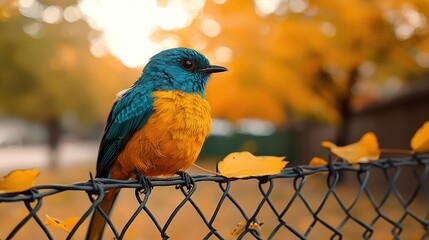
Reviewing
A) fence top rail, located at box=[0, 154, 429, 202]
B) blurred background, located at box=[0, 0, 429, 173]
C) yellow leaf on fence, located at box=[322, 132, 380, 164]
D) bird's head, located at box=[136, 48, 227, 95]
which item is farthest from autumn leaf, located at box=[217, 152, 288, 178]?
blurred background, located at box=[0, 0, 429, 173]

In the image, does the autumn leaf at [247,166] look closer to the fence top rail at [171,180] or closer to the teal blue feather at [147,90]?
the fence top rail at [171,180]

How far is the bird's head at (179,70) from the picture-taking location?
1387mm

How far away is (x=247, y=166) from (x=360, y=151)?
1.36 feet

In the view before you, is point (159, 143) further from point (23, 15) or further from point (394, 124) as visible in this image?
point (23, 15)

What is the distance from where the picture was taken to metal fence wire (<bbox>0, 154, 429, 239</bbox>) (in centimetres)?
86

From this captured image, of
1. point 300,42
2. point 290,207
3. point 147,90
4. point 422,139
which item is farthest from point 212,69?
point 300,42

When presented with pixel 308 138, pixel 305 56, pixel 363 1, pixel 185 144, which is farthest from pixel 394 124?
pixel 185 144

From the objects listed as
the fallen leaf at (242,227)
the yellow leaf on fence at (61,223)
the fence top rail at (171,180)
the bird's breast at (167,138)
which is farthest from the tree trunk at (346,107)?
the yellow leaf on fence at (61,223)

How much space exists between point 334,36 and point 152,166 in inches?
218

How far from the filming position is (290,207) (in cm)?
535

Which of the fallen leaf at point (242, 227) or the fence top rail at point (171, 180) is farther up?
the fence top rail at point (171, 180)

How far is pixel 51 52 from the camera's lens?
340 inches

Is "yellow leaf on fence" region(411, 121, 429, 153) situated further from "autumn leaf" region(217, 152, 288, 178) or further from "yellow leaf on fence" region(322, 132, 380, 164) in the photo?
"autumn leaf" region(217, 152, 288, 178)

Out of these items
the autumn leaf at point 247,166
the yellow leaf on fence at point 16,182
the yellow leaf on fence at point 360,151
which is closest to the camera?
the yellow leaf on fence at point 16,182
